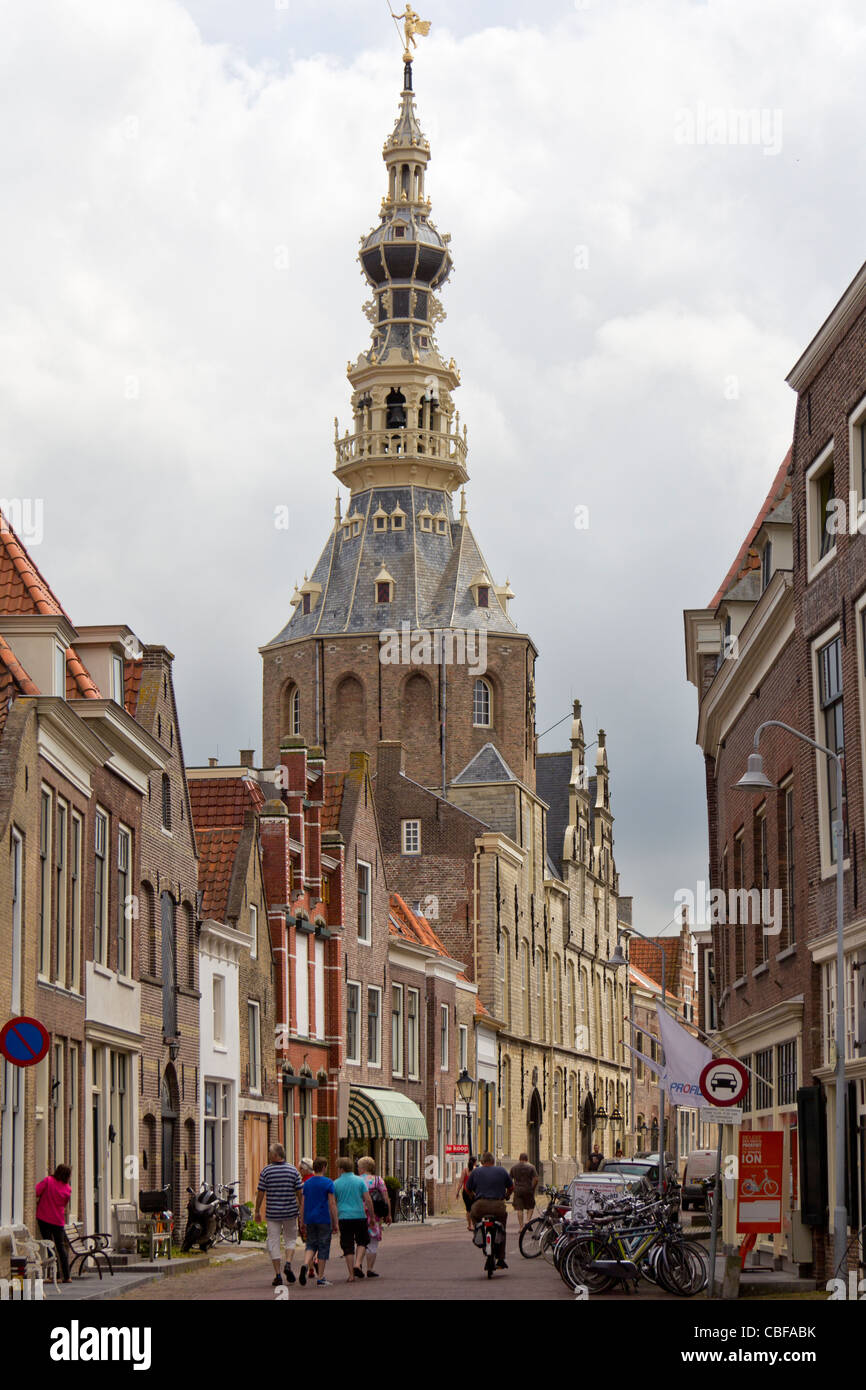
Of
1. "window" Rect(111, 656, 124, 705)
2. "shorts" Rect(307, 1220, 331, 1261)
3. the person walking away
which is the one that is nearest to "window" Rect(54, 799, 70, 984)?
"window" Rect(111, 656, 124, 705)

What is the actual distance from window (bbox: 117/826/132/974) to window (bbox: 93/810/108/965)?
79 cm

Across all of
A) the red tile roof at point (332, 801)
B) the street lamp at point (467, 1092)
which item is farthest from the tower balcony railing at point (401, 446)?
the red tile roof at point (332, 801)

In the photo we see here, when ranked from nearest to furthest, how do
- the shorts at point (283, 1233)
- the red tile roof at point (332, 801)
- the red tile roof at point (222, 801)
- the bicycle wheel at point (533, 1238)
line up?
the shorts at point (283, 1233) → the bicycle wheel at point (533, 1238) → the red tile roof at point (222, 801) → the red tile roof at point (332, 801)

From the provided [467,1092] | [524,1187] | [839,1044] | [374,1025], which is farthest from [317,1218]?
[467,1092]

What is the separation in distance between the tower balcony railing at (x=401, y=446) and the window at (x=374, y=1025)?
128 ft

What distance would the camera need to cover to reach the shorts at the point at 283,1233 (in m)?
24.6

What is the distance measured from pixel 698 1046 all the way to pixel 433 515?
208 feet

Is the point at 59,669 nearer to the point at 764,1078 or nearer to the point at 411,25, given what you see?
the point at 764,1078

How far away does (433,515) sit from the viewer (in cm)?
8800

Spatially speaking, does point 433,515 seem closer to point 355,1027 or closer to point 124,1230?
point 355,1027

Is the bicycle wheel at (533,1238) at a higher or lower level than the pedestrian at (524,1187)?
lower

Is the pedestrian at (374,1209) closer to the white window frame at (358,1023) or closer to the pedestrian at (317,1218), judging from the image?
the pedestrian at (317,1218)

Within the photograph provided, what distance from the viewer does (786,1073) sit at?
2798 cm

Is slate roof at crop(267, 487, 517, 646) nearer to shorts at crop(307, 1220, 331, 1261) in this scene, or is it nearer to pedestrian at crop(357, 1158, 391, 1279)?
pedestrian at crop(357, 1158, 391, 1279)
